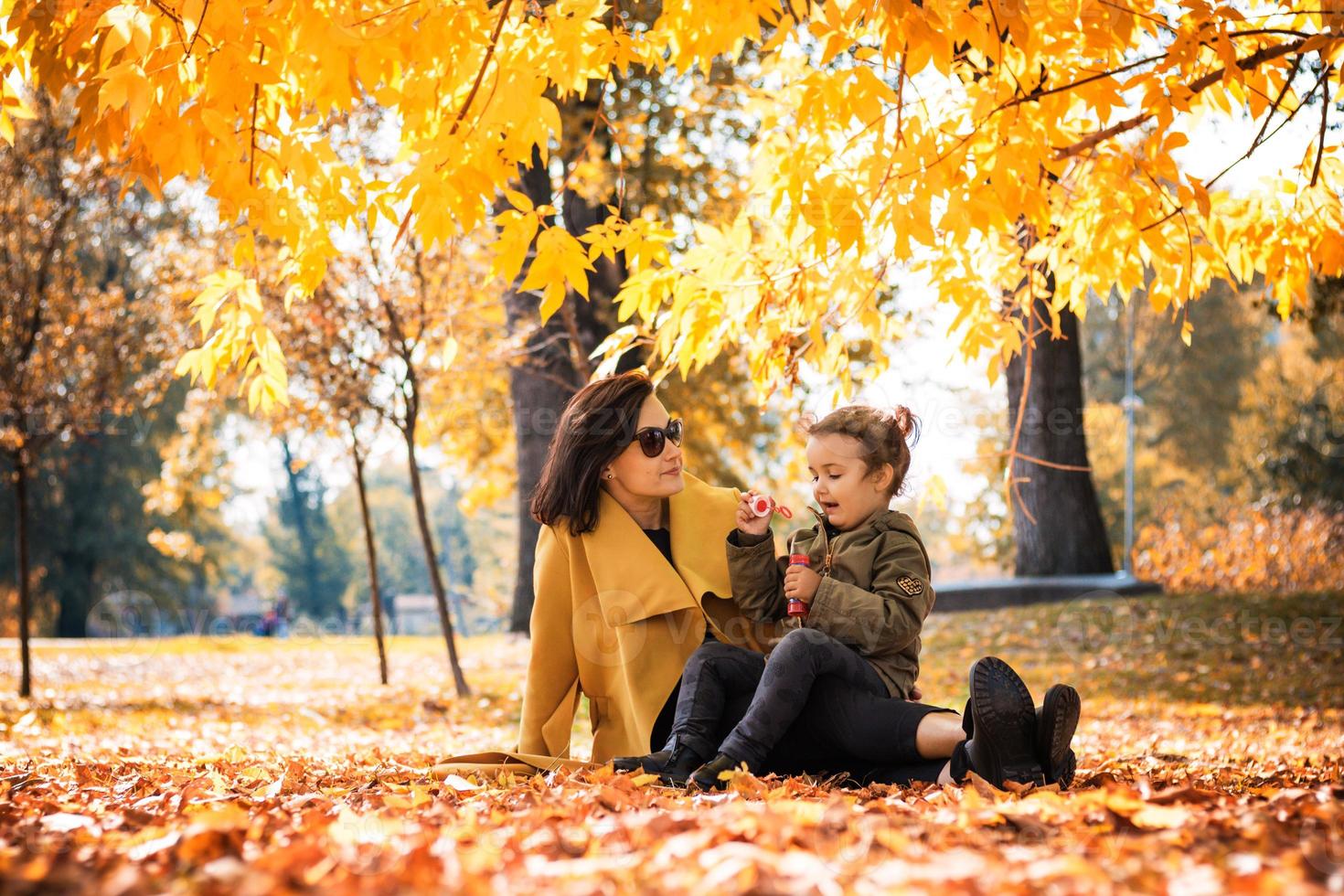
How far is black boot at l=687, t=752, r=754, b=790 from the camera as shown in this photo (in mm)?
3008

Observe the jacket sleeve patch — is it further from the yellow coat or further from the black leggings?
the yellow coat

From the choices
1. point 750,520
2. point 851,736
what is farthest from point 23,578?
point 851,736

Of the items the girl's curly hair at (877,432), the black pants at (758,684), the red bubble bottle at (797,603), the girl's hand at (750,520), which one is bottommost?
the black pants at (758,684)

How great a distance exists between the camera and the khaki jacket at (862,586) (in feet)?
11.0

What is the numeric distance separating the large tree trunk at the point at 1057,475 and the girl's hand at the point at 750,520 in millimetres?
8030

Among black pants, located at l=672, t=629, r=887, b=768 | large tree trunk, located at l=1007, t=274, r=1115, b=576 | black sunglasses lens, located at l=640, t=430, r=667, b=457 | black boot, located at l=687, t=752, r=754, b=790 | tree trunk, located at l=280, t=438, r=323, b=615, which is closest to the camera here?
black boot, located at l=687, t=752, r=754, b=790

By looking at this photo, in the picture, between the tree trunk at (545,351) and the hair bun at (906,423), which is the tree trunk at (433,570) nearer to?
the tree trunk at (545,351)

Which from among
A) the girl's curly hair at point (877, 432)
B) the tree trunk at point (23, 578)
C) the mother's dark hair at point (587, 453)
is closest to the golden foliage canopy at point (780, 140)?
the mother's dark hair at point (587, 453)

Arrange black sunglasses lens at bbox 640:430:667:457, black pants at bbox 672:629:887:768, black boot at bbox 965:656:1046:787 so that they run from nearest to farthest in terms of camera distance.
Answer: black boot at bbox 965:656:1046:787 < black pants at bbox 672:629:887:768 < black sunglasses lens at bbox 640:430:667:457

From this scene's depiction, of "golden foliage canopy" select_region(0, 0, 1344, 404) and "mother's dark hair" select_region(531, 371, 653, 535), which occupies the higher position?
"golden foliage canopy" select_region(0, 0, 1344, 404)

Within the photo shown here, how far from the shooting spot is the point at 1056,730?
291 centimetres

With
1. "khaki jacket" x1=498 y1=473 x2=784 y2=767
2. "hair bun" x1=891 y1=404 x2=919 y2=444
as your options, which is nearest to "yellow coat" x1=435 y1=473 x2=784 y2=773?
"khaki jacket" x1=498 y1=473 x2=784 y2=767

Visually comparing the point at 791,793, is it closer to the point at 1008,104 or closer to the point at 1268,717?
the point at 1008,104

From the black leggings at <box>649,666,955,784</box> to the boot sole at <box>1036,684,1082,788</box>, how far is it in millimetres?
318
